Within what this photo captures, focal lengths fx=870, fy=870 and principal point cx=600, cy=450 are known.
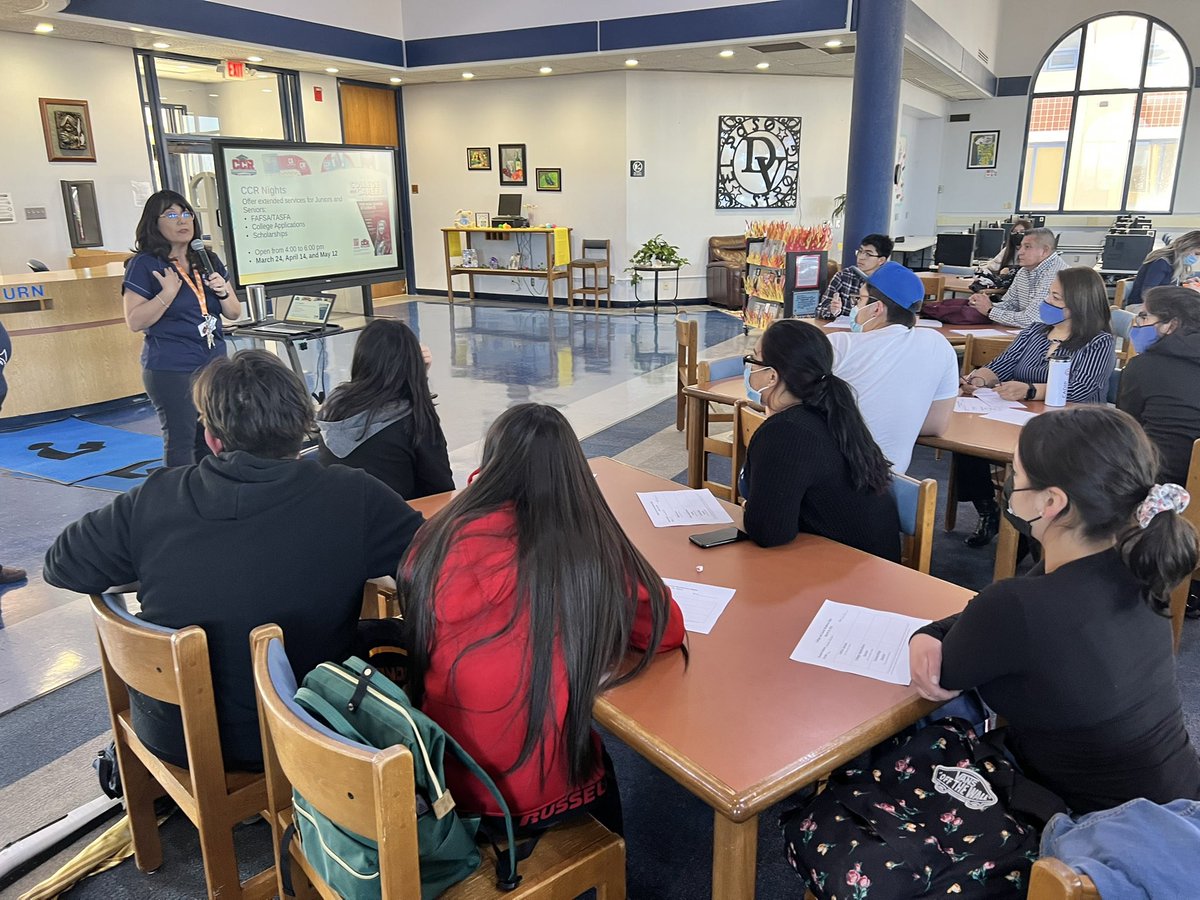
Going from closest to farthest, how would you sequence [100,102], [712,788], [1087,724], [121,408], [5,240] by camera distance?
[712,788] < [1087,724] < [121,408] < [5,240] < [100,102]

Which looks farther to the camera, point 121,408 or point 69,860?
point 121,408

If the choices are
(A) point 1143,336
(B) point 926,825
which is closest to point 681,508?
(B) point 926,825

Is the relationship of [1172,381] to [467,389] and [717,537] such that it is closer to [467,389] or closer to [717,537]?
[717,537]

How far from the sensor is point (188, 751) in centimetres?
155

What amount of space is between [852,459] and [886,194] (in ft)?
19.3

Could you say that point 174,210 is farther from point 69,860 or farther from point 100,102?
point 100,102

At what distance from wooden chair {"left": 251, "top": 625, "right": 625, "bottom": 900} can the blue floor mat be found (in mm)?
3628

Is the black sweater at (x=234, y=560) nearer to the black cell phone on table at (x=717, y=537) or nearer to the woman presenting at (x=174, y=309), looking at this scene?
the black cell phone on table at (x=717, y=537)

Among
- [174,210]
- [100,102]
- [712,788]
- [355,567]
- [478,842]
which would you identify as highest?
[100,102]

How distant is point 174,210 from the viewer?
3.73 meters

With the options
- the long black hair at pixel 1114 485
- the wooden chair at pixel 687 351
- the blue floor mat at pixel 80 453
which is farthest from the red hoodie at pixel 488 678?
the blue floor mat at pixel 80 453

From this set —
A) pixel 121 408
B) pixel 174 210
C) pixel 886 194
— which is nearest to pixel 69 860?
pixel 174 210

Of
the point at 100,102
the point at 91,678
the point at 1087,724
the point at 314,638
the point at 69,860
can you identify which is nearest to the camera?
the point at 1087,724

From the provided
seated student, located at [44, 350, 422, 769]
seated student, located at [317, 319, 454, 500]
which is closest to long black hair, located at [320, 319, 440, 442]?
seated student, located at [317, 319, 454, 500]
